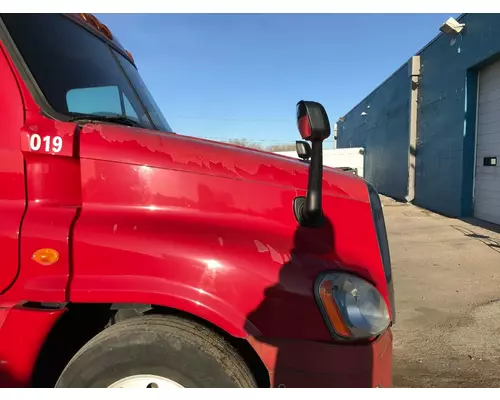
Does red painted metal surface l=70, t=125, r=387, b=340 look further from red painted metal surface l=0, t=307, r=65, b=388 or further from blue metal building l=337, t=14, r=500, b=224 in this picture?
blue metal building l=337, t=14, r=500, b=224

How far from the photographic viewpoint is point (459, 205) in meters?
12.4

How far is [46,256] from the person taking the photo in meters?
1.85

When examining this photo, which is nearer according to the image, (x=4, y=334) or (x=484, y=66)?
(x=4, y=334)

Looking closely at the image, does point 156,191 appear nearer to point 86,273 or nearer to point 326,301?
point 86,273

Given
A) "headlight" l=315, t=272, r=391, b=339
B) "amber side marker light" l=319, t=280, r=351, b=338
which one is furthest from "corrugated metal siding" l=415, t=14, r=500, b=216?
"amber side marker light" l=319, t=280, r=351, b=338

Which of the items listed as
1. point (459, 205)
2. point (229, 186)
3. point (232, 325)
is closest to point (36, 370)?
point (232, 325)

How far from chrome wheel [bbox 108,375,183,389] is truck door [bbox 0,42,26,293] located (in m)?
0.67

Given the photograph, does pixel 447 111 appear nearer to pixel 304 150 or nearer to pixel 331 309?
pixel 304 150

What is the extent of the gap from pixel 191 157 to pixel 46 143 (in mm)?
663

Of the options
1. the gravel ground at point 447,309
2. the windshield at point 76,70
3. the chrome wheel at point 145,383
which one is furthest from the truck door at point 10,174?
the gravel ground at point 447,309

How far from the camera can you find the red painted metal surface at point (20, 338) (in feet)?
6.06

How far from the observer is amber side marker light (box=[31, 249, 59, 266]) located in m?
1.85

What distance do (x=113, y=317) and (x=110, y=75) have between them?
1.55 m

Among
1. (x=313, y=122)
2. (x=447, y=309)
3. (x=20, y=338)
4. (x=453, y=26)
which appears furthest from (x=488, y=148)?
(x=20, y=338)
